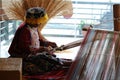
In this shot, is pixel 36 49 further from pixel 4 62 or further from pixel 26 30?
pixel 4 62

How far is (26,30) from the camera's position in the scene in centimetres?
233

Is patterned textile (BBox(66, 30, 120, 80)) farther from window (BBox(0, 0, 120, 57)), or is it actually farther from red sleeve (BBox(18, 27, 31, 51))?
window (BBox(0, 0, 120, 57))

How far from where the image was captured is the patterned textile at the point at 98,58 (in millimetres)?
1339

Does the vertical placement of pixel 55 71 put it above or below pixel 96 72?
below

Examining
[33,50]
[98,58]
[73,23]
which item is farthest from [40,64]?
[73,23]

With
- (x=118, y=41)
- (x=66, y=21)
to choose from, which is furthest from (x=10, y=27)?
(x=118, y=41)

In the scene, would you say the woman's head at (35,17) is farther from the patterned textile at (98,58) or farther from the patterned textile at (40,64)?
the patterned textile at (98,58)

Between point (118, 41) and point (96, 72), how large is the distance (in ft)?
0.69

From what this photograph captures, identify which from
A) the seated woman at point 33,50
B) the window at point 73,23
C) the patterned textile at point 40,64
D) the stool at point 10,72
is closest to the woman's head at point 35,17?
the seated woman at point 33,50

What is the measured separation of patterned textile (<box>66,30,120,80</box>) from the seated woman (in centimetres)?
62

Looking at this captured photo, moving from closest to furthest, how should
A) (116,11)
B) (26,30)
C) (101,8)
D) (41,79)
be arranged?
(116,11)
(41,79)
(26,30)
(101,8)

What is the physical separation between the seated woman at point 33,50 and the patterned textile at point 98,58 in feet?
2.03

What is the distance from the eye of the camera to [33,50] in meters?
2.30

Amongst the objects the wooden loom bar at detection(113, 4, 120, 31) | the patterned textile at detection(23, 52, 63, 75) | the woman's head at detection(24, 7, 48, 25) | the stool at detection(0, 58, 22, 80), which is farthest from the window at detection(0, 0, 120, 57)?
the stool at detection(0, 58, 22, 80)
